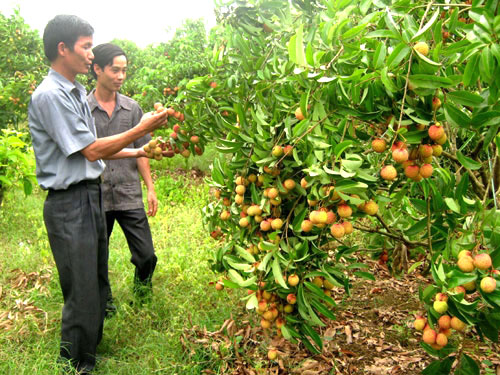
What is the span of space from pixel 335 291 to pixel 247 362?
1.10 meters

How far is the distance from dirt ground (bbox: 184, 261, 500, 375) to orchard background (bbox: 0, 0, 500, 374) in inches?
0.5

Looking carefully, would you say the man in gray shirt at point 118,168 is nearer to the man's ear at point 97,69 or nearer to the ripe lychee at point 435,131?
the man's ear at point 97,69

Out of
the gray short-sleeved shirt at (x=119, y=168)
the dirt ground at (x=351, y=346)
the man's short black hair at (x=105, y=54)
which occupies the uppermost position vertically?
the man's short black hair at (x=105, y=54)

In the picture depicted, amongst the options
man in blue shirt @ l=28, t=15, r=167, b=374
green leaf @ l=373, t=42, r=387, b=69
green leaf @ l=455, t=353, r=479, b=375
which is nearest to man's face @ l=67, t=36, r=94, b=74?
man in blue shirt @ l=28, t=15, r=167, b=374

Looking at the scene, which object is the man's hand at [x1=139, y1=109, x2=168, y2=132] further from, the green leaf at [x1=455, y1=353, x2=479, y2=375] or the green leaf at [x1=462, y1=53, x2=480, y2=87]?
the green leaf at [x1=455, y1=353, x2=479, y2=375]

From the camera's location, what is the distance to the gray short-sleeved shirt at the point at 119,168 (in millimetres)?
3070

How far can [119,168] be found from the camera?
3.19m

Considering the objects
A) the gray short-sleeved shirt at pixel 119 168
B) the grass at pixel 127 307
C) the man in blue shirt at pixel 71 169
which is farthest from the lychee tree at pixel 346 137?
the gray short-sleeved shirt at pixel 119 168

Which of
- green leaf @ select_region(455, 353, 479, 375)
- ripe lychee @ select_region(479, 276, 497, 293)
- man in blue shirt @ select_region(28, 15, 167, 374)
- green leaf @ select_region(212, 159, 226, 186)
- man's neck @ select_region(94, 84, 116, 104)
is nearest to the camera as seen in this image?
ripe lychee @ select_region(479, 276, 497, 293)

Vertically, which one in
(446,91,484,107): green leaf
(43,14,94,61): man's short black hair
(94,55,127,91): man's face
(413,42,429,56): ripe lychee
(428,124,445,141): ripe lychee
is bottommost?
(428,124,445,141): ripe lychee

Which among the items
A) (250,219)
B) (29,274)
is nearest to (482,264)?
(250,219)

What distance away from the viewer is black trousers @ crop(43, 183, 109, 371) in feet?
7.64

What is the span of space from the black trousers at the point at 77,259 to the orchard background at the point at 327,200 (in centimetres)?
29

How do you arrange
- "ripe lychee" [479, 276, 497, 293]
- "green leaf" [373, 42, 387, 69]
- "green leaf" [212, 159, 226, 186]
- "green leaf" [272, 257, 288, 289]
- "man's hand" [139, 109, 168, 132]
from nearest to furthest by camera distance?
"ripe lychee" [479, 276, 497, 293]
"green leaf" [373, 42, 387, 69]
"green leaf" [272, 257, 288, 289]
"green leaf" [212, 159, 226, 186]
"man's hand" [139, 109, 168, 132]
